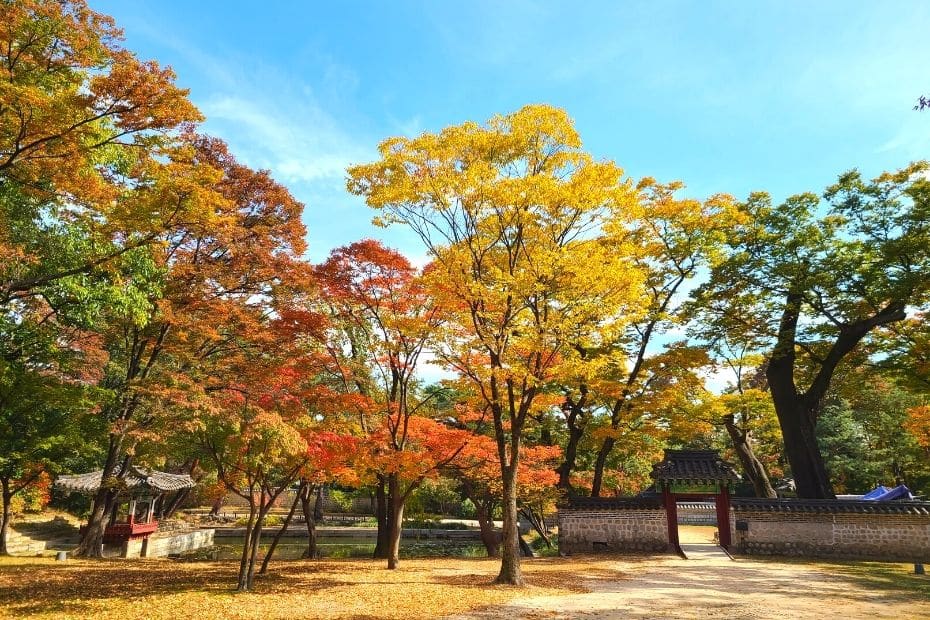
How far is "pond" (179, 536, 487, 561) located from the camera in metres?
20.6

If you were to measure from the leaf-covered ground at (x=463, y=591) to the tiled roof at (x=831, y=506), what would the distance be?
1.94 metres

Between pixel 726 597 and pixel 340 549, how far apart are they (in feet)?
61.5

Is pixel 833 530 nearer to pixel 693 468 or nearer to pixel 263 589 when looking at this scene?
pixel 693 468

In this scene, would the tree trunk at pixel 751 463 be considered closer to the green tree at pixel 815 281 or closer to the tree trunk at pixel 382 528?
the green tree at pixel 815 281

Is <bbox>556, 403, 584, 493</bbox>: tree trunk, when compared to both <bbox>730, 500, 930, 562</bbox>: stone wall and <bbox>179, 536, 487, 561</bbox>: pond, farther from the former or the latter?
<bbox>730, 500, 930, 562</bbox>: stone wall

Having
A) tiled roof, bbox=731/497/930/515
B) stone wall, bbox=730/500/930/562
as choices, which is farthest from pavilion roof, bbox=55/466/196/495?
tiled roof, bbox=731/497/930/515

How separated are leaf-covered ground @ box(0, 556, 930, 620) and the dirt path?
0.07ft

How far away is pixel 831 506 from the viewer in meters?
17.2

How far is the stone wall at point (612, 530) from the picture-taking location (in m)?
17.9

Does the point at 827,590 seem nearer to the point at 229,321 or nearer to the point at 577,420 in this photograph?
the point at 577,420


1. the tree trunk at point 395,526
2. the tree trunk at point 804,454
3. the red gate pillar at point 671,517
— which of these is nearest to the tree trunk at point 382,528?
the tree trunk at point 395,526

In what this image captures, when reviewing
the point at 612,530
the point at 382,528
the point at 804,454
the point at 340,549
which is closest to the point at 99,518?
the point at 382,528

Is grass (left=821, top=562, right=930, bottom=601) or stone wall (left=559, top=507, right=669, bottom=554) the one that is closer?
grass (left=821, top=562, right=930, bottom=601)

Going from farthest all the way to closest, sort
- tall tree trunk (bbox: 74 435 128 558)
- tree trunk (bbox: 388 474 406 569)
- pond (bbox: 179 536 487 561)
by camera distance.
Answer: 1. pond (bbox: 179 536 487 561)
2. tall tree trunk (bbox: 74 435 128 558)
3. tree trunk (bbox: 388 474 406 569)
